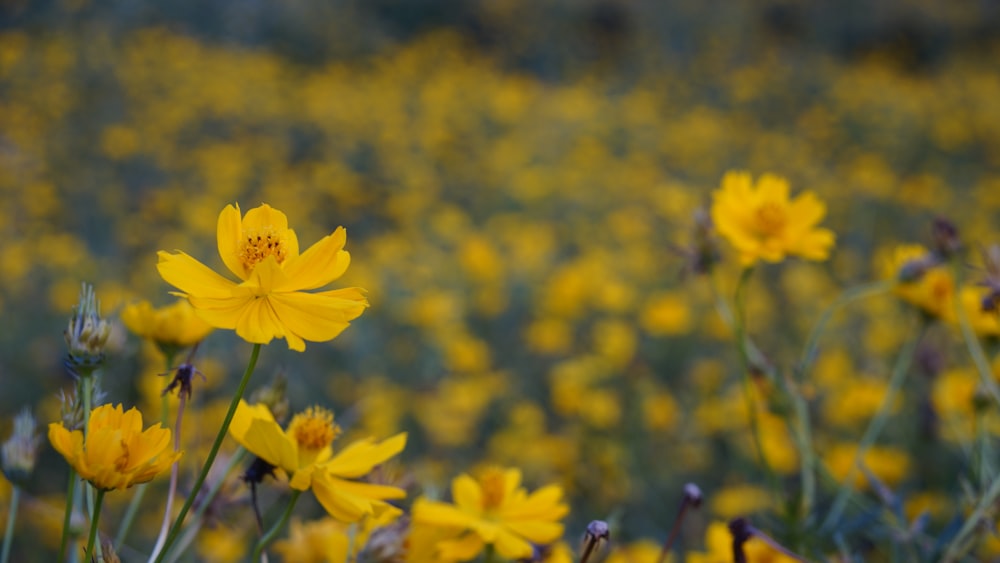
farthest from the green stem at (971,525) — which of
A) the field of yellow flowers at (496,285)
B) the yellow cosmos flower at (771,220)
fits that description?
the yellow cosmos flower at (771,220)

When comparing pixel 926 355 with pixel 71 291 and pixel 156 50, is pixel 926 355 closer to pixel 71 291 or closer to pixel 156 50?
pixel 71 291

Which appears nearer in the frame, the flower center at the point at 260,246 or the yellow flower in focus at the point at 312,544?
the flower center at the point at 260,246

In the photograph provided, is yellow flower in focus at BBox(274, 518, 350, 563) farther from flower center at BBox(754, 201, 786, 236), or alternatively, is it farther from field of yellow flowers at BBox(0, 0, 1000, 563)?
flower center at BBox(754, 201, 786, 236)

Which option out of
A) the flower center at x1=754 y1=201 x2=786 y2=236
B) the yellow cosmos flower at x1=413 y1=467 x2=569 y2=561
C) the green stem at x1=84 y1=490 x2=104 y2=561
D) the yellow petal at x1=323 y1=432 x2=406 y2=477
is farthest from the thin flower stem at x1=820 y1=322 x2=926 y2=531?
the green stem at x1=84 y1=490 x2=104 y2=561

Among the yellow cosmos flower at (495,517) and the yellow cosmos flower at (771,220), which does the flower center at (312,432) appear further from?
the yellow cosmos flower at (771,220)

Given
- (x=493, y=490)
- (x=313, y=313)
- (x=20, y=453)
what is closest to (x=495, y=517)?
(x=493, y=490)

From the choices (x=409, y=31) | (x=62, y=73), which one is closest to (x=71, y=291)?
(x=62, y=73)
